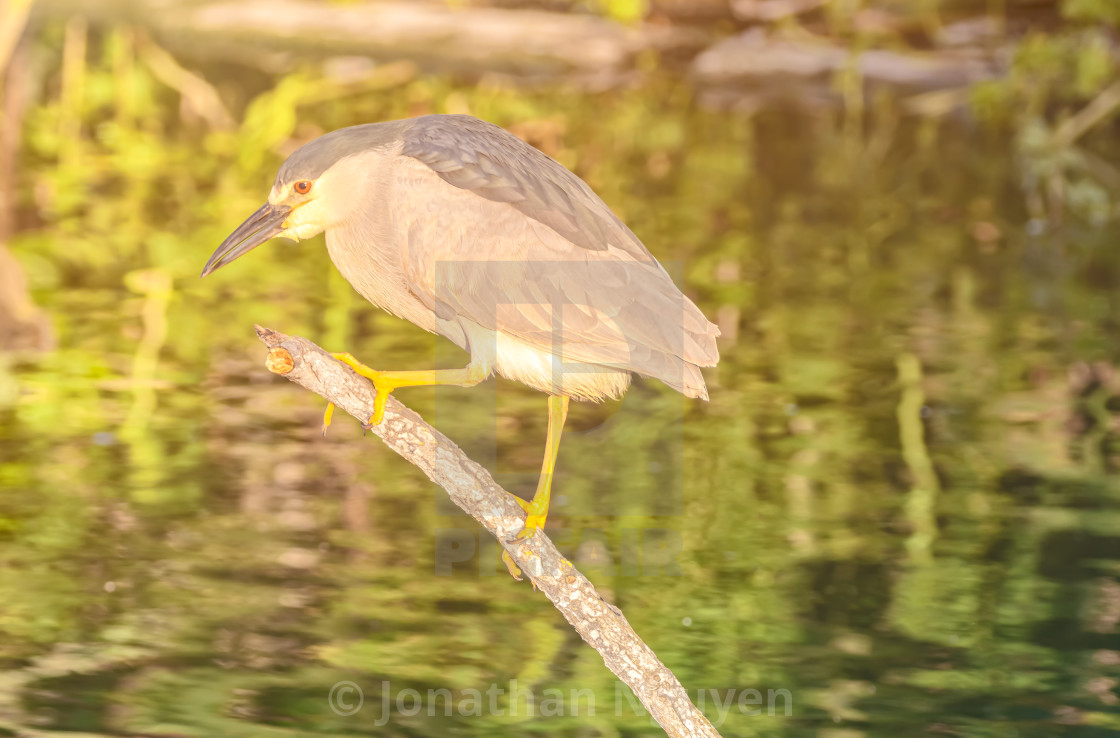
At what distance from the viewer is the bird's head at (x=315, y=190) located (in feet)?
15.1

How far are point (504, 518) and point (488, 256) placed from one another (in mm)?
755

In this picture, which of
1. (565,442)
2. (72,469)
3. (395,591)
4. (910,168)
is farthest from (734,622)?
(910,168)

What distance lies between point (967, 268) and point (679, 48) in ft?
18.1

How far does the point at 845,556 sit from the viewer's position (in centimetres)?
802

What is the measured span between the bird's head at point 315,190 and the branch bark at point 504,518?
0.31 metres

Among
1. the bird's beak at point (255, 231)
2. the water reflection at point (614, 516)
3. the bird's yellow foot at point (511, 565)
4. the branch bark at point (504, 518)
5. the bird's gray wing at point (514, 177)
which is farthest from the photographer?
the water reflection at point (614, 516)

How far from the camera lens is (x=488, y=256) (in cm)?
489

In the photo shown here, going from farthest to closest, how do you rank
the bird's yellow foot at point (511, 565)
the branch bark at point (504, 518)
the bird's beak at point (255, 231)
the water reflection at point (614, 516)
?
1. the water reflection at point (614, 516)
2. the bird's yellow foot at point (511, 565)
3. the bird's beak at point (255, 231)
4. the branch bark at point (504, 518)

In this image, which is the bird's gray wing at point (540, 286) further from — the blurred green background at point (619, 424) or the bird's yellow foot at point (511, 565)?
the blurred green background at point (619, 424)

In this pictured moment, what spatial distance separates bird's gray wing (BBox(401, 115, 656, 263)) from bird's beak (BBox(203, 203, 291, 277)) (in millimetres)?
387

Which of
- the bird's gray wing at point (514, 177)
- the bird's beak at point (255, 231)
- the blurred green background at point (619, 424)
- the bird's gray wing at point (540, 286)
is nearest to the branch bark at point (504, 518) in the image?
the bird's beak at point (255, 231)

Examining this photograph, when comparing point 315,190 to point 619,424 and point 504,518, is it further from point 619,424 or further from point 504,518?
point 619,424

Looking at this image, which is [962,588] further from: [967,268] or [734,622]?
[967,268]

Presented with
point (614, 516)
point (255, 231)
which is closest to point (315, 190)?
point (255, 231)
